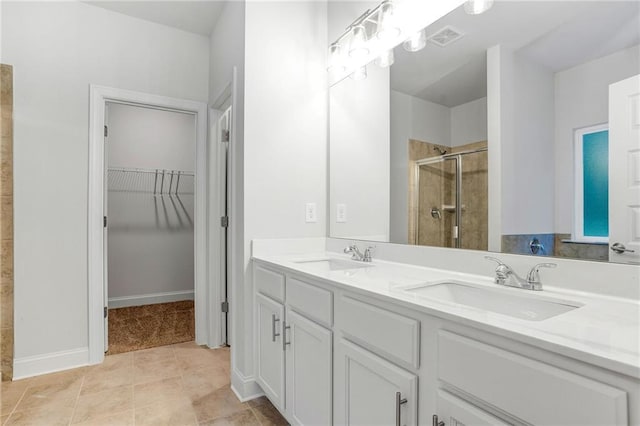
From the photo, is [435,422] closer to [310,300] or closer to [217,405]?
[310,300]

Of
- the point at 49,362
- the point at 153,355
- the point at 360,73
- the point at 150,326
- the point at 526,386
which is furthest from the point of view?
→ the point at 150,326

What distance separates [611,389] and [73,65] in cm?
321

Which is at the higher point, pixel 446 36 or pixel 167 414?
pixel 446 36

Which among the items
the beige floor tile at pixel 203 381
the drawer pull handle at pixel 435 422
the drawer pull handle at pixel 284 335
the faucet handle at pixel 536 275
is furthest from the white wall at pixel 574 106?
the beige floor tile at pixel 203 381

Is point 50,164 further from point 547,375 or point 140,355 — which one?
point 547,375

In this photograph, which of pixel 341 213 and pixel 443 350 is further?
pixel 341 213

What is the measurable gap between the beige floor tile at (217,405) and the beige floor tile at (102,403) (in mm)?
389

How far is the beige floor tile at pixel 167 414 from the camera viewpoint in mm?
1742

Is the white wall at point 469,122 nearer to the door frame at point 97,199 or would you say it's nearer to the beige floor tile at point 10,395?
the door frame at point 97,199

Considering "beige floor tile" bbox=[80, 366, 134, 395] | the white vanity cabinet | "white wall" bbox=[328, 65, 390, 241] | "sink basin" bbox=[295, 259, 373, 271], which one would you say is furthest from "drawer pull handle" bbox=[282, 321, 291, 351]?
"beige floor tile" bbox=[80, 366, 134, 395]

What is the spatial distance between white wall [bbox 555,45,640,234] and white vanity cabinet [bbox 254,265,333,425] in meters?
0.87

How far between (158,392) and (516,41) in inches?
101

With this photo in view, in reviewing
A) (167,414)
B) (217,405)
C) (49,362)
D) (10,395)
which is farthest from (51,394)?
(217,405)

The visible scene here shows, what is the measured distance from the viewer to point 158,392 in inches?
80.2
